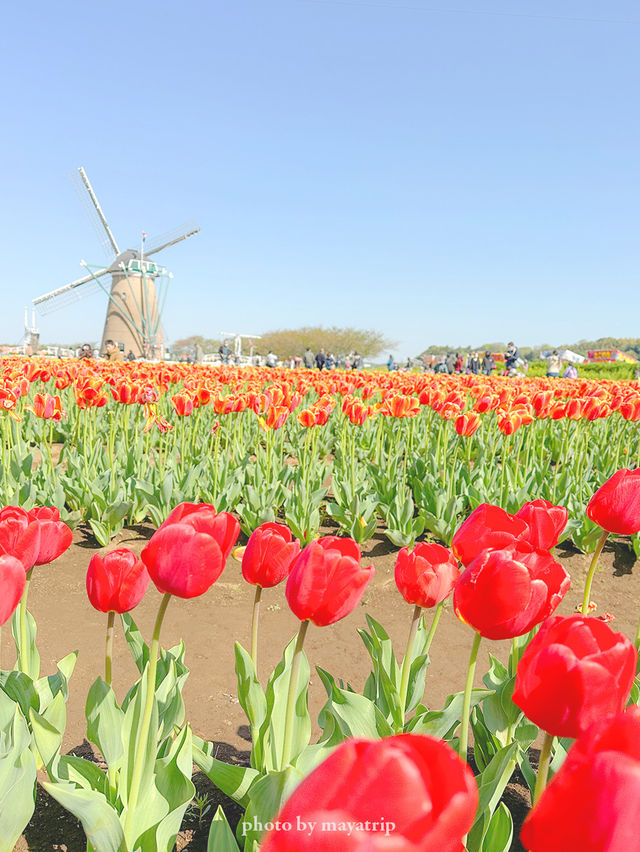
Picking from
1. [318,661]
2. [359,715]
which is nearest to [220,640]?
[318,661]

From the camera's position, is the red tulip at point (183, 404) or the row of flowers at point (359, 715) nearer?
the row of flowers at point (359, 715)

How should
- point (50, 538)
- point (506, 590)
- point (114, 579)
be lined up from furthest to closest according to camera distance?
point (50, 538)
point (114, 579)
point (506, 590)

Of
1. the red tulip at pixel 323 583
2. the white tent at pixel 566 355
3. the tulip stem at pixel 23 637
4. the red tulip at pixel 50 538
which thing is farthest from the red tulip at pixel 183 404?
the white tent at pixel 566 355

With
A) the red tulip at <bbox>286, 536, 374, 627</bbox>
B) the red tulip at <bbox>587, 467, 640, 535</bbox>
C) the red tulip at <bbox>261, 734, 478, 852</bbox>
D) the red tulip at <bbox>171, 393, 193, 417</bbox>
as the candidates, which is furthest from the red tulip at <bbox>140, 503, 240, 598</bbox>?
the red tulip at <bbox>171, 393, 193, 417</bbox>

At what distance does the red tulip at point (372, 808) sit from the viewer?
403mm

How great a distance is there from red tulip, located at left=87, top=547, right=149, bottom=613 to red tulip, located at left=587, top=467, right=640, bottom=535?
1221mm

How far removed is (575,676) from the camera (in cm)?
87

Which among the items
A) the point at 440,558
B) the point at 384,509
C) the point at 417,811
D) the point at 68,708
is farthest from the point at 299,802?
the point at 384,509

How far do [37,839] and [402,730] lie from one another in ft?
3.63

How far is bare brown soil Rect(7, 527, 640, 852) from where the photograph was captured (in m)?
2.12

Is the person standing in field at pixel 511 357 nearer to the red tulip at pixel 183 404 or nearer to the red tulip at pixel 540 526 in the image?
the red tulip at pixel 183 404

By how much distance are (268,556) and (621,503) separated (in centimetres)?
94

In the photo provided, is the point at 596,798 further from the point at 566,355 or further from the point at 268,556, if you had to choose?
the point at 566,355

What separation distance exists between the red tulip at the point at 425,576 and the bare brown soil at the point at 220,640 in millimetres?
950
